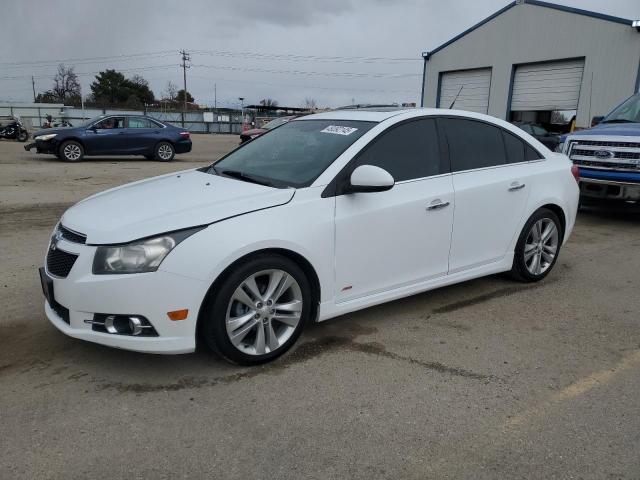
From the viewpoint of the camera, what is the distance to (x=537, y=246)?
198 inches

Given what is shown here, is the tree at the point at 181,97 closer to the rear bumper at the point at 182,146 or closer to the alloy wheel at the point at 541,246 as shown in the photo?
the rear bumper at the point at 182,146

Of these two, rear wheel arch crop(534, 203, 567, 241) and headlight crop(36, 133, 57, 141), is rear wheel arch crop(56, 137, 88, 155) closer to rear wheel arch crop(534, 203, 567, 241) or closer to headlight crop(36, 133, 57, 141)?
headlight crop(36, 133, 57, 141)

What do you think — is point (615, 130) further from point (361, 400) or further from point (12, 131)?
point (12, 131)

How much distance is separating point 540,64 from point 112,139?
1677 cm

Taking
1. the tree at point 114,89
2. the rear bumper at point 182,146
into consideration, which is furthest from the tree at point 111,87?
the rear bumper at point 182,146

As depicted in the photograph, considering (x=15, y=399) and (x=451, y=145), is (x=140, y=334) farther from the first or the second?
(x=451, y=145)

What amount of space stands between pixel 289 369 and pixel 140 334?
938 millimetres

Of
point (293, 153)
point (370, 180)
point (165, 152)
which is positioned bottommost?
point (165, 152)

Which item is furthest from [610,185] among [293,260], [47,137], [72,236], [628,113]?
[47,137]

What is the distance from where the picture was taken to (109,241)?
3029 mm

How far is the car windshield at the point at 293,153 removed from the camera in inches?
147

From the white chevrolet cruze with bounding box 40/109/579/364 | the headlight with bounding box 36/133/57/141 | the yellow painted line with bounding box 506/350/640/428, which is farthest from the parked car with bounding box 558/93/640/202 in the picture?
the headlight with bounding box 36/133/57/141

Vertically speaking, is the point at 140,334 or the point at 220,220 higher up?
the point at 220,220

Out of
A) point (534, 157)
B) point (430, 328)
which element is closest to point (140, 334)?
point (430, 328)
